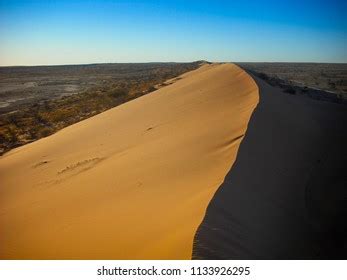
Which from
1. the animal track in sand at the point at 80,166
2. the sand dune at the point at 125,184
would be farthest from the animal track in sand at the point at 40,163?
the animal track in sand at the point at 80,166

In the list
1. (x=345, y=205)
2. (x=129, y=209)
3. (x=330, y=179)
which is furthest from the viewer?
(x=330, y=179)

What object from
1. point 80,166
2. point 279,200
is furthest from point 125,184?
point 279,200

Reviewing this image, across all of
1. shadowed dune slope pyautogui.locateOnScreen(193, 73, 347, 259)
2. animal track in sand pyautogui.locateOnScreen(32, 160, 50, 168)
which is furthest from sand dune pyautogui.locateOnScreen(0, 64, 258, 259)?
shadowed dune slope pyautogui.locateOnScreen(193, 73, 347, 259)

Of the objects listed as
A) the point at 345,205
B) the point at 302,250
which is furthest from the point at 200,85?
the point at 302,250

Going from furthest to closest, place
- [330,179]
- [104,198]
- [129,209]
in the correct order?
[330,179] < [104,198] < [129,209]

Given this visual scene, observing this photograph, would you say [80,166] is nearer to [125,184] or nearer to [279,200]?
[125,184]

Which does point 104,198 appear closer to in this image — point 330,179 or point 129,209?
point 129,209

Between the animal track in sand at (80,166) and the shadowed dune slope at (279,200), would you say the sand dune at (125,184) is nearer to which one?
the animal track in sand at (80,166)
